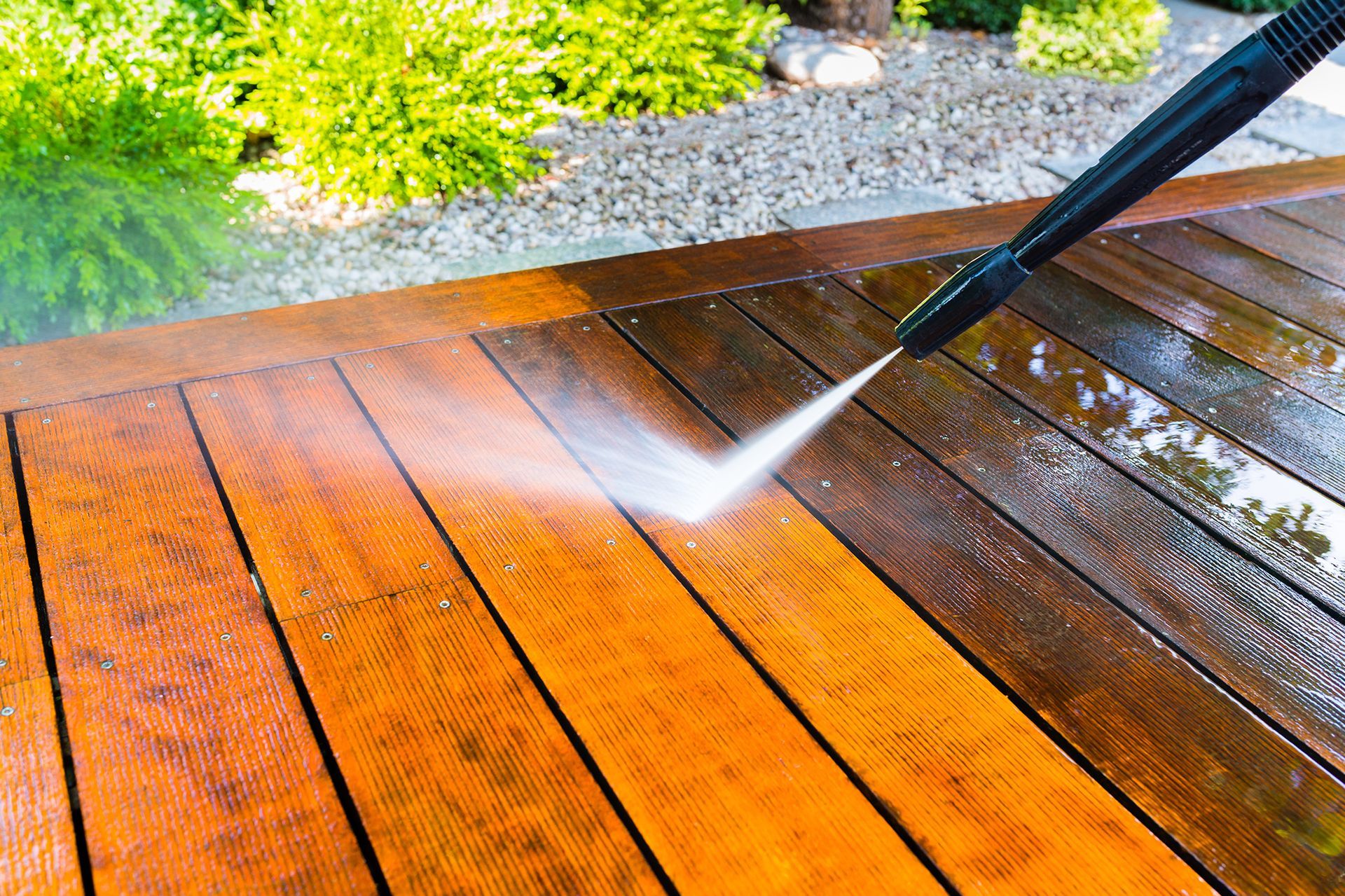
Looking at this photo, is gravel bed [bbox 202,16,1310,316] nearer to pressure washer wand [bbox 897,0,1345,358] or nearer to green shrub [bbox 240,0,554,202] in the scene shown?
green shrub [bbox 240,0,554,202]

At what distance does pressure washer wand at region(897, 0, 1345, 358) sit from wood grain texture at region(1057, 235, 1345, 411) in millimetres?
949

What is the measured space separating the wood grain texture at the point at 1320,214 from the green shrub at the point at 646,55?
7.00 feet

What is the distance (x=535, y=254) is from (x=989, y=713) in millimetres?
2020

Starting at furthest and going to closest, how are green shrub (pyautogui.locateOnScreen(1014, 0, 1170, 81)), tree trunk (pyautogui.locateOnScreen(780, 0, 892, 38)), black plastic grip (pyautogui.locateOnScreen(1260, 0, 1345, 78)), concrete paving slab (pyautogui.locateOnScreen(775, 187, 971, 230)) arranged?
1. tree trunk (pyautogui.locateOnScreen(780, 0, 892, 38))
2. green shrub (pyautogui.locateOnScreen(1014, 0, 1170, 81))
3. concrete paving slab (pyautogui.locateOnScreen(775, 187, 971, 230))
4. black plastic grip (pyautogui.locateOnScreen(1260, 0, 1345, 78))

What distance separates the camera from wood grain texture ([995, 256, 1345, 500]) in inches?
59.7

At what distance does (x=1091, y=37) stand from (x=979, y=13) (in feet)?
2.19

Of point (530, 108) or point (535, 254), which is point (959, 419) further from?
point (530, 108)

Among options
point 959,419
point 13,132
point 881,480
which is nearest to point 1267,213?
point 959,419

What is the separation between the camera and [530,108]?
126 inches

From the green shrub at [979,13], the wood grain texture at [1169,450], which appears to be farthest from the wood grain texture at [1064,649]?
the green shrub at [979,13]

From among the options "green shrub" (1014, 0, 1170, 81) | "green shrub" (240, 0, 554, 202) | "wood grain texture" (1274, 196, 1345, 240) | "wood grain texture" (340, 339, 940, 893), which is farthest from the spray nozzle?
"green shrub" (1014, 0, 1170, 81)

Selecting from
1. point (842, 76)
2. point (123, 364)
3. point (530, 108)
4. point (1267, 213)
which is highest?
point (123, 364)

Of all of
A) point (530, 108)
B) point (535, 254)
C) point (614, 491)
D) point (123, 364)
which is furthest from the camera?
point (530, 108)

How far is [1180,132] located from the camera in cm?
84
